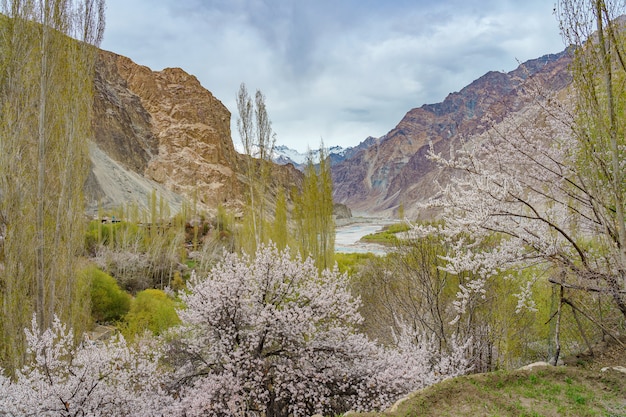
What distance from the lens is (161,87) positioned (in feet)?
216

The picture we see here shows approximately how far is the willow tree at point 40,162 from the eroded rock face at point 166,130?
4327cm

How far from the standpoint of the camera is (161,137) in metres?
60.5

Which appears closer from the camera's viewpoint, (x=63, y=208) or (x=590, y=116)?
(x=590, y=116)

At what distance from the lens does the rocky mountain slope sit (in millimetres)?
50625

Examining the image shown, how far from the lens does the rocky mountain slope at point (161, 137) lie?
5062 cm

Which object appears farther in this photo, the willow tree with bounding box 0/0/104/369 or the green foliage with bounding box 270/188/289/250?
the green foliage with bounding box 270/188/289/250

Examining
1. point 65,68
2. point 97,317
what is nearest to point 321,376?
point 65,68

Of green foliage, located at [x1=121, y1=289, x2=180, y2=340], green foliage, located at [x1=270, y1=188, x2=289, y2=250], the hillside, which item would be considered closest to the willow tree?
green foliage, located at [x1=121, y1=289, x2=180, y2=340]

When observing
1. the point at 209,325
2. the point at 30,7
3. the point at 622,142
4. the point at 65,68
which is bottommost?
the point at 209,325

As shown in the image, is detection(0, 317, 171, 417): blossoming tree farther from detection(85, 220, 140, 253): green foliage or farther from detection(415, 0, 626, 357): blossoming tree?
detection(85, 220, 140, 253): green foliage

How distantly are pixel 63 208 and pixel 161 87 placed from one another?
215 ft

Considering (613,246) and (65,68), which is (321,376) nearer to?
(613,246)

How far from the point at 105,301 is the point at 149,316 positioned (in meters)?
2.24

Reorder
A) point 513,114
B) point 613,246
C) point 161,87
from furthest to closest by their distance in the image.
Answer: point 161,87 < point 513,114 < point 613,246
